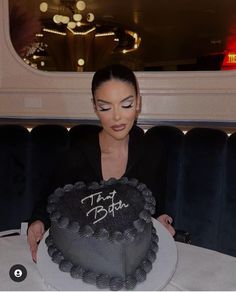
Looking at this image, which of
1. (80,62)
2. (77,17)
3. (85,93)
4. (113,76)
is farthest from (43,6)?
(113,76)

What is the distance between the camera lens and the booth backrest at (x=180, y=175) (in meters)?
1.74

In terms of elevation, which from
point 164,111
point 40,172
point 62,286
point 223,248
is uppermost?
point 62,286

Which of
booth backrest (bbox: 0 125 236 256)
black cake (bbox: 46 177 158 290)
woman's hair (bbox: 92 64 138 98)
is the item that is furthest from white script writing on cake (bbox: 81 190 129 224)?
booth backrest (bbox: 0 125 236 256)

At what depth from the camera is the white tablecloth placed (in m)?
0.94

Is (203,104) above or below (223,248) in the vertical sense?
above

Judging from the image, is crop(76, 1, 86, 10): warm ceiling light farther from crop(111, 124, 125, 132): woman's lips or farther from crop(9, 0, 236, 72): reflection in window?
crop(111, 124, 125, 132): woman's lips

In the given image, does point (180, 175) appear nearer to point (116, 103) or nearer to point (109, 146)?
point (109, 146)

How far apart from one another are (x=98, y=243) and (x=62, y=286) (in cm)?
12

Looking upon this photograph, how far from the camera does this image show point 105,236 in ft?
2.70

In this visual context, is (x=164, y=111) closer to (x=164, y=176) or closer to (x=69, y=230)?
(x=164, y=176)

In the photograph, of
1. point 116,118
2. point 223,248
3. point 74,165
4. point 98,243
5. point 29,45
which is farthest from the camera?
point 29,45

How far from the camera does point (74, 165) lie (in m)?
1.42

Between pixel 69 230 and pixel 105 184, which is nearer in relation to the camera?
pixel 69 230

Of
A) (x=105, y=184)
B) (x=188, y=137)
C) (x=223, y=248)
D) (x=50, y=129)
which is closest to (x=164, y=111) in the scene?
(x=188, y=137)
